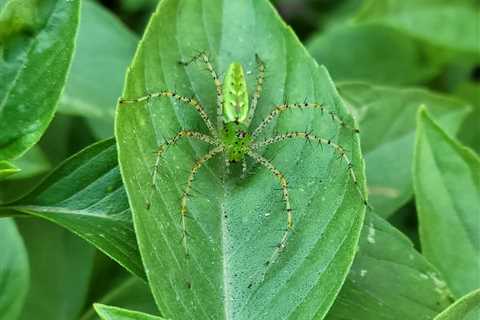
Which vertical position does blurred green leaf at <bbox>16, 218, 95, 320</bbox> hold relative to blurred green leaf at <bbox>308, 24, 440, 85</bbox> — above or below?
below

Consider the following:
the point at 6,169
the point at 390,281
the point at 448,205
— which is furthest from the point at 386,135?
the point at 6,169

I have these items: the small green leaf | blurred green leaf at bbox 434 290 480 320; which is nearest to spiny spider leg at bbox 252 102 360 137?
blurred green leaf at bbox 434 290 480 320

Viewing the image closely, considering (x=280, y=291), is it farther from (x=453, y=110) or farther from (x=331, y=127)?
(x=453, y=110)

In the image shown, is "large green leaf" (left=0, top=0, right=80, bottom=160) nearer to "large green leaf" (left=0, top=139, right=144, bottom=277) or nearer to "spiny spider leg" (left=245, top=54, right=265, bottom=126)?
"large green leaf" (left=0, top=139, right=144, bottom=277)

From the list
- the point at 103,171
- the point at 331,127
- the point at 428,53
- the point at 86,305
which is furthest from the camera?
the point at 428,53

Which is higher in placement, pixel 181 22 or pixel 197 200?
pixel 181 22

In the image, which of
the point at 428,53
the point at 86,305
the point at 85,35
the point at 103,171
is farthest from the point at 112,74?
the point at 428,53
